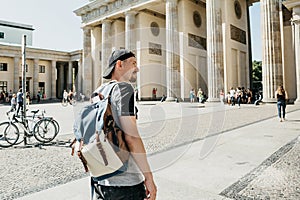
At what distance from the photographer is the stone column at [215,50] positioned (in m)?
21.2

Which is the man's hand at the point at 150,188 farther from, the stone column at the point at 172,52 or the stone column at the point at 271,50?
the stone column at the point at 172,52

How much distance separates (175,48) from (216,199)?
74.5 feet

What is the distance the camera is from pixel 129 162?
142 centimetres

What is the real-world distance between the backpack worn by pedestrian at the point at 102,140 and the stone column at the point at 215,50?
811 inches

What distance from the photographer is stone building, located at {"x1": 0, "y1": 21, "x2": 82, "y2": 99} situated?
3894cm

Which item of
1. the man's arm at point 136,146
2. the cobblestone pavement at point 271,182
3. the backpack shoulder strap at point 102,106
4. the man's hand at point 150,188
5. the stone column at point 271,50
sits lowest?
the cobblestone pavement at point 271,182

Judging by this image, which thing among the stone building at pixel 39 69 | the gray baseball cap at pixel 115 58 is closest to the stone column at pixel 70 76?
the stone building at pixel 39 69

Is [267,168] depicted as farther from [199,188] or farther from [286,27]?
[286,27]

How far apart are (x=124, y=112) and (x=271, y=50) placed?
19981 millimetres

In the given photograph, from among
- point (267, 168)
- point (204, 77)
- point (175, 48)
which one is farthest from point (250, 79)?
point (267, 168)

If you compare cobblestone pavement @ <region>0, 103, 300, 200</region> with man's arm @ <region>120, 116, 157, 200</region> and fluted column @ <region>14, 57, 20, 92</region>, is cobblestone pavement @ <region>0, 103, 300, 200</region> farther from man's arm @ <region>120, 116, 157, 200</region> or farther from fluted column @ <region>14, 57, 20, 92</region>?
fluted column @ <region>14, 57, 20, 92</region>

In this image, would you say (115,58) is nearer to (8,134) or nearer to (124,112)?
(124,112)

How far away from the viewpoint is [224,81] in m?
22.5

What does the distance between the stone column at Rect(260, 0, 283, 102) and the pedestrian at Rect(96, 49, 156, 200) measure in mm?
19160
